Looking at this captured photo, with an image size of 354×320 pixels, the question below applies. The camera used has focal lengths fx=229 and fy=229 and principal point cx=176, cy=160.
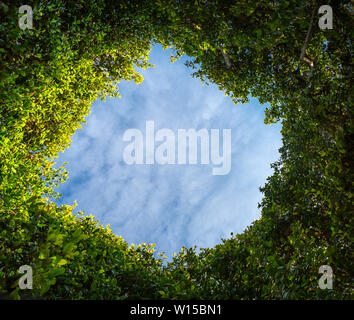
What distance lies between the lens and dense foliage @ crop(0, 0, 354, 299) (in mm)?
6559

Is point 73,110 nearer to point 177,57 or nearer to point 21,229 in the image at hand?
point 177,57

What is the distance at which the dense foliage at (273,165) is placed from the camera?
6.56m

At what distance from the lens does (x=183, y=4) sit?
28.5 ft

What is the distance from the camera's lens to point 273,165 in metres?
11.3

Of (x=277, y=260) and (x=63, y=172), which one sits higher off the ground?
(x=63, y=172)

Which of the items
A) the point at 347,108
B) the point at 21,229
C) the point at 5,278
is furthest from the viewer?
the point at 21,229

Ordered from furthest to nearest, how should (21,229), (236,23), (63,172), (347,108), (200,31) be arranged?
(63,172) → (200,31) → (236,23) → (21,229) → (347,108)

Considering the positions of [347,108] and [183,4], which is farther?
[183,4]

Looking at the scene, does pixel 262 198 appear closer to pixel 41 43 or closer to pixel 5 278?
pixel 5 278

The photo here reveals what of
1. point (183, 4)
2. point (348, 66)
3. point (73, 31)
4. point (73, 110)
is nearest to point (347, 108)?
point (348, 66)

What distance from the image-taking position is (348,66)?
24.2 ft

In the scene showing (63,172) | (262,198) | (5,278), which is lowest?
(5,278)

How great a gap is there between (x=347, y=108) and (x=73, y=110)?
13.4 meters

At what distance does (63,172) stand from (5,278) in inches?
198
